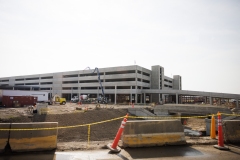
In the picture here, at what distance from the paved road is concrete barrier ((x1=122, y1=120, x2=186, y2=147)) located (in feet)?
0.81

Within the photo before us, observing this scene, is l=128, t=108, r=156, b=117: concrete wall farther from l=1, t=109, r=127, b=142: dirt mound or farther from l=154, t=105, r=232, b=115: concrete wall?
l=1, t=109, r=127, b=142: dirt mound

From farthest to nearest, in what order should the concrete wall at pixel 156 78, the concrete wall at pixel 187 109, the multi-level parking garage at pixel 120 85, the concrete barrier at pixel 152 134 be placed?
1. the concrete wall at pixel 156 78
2. the multi-level parking garage at pixel 120 85
3. the concrete wall at pixel 187 109
4. the concrete barrier at pixel 152 134

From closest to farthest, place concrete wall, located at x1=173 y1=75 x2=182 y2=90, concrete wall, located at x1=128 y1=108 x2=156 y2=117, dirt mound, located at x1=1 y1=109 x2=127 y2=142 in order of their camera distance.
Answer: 1. dirt mound, located at x1=1 y1=109 x2=127 y2=142
2. concrete wall, located at x1=128 y1=108 x2=156 y2=117
3. concrete wall, located at x1=173 y1=75 x2=182 y2=90

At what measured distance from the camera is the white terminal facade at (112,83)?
6025cm

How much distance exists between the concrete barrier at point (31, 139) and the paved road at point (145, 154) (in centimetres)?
28

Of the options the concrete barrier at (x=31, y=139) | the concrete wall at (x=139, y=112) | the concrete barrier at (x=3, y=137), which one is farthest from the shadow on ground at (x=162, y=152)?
the concrete wall at (x=139, y=112)

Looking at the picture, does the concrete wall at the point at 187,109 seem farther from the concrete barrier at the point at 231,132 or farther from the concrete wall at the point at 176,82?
the concrete wall at the point at 176,82

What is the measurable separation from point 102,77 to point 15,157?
62.8 metres

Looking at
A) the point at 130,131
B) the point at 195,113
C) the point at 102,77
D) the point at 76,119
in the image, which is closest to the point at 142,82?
the point at 102,77

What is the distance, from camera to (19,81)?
94250mm

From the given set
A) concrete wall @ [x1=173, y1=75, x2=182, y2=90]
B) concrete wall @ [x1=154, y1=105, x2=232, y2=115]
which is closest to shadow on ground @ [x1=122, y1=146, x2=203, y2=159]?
concrete wall @ [x1=154, y1=105, x2=232, y2=115]

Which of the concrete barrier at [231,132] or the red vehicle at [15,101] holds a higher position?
the concrete barrier at [231,132]

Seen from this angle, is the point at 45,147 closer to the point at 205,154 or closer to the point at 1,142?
the point at 1,142

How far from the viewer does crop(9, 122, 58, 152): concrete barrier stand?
189 inches
